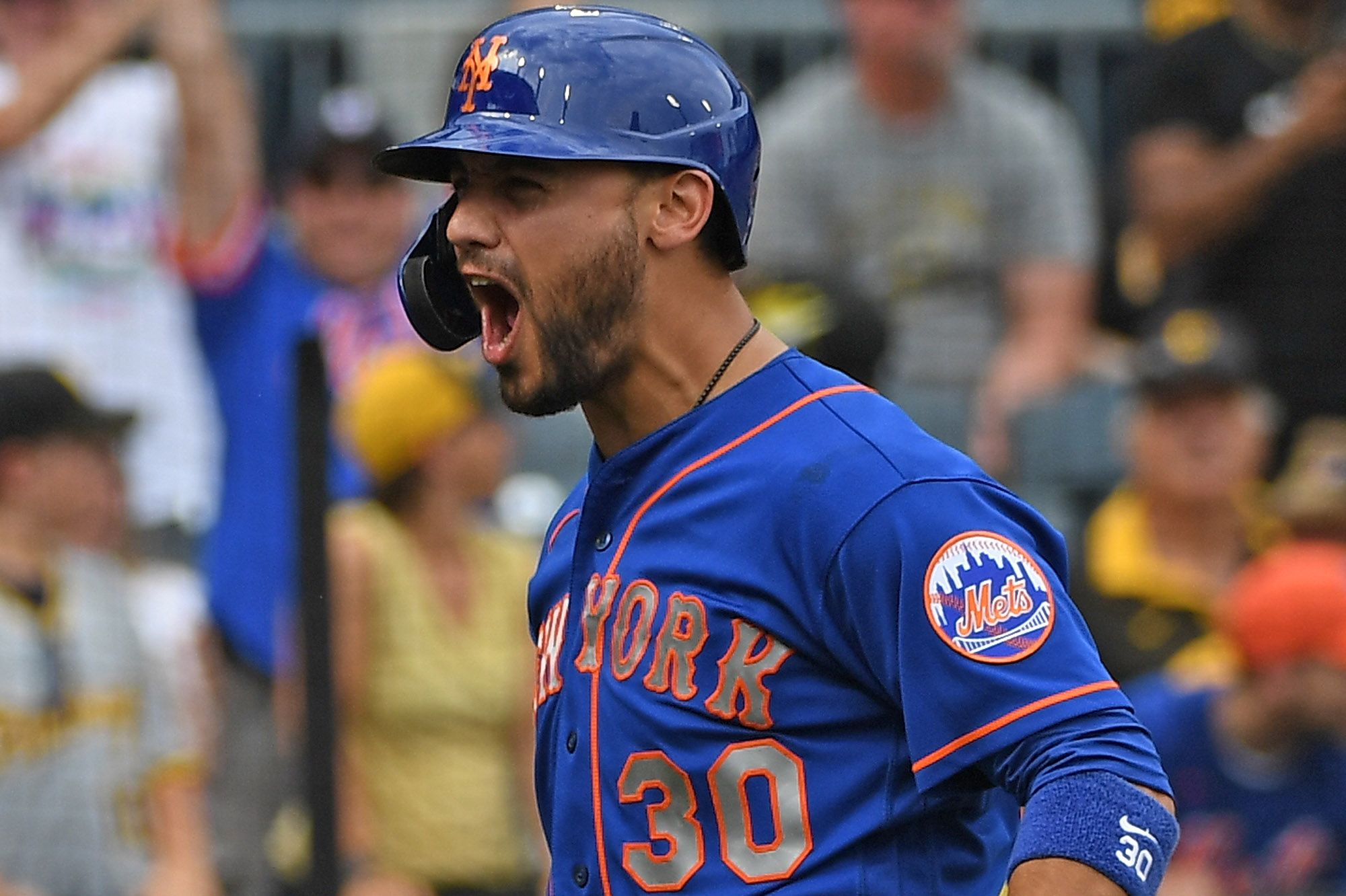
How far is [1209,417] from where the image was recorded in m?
5.77

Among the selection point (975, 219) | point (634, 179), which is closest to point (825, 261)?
point (975, 219)

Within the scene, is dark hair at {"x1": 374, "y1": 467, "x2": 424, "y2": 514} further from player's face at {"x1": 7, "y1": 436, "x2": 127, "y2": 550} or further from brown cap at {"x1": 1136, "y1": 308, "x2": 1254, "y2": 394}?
brown cap at {"x1": 1136, "y1": 308, "x2": 1254, "y2": 394}

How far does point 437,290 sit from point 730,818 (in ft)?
2.32

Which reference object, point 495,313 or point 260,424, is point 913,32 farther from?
point 495,313

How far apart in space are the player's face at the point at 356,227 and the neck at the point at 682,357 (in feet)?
11.4

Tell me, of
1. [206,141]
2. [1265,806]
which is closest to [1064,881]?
[1265,806]

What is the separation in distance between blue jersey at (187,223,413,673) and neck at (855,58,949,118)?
58.7 inches

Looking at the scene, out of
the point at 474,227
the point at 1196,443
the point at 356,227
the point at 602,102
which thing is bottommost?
the point at 1196,443

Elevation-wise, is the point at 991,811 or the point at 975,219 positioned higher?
the point at 991,811

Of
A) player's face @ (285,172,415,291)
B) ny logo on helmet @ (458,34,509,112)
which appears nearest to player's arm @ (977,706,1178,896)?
ny logo on helmet @ (458,34,509,112)

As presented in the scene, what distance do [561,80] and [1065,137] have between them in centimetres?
452

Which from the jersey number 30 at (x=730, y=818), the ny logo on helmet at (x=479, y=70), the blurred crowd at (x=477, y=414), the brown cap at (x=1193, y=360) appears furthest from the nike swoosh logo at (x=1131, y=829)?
the brown cap at (x=1193, y=360)

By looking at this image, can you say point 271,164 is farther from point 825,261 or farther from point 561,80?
point 561,80

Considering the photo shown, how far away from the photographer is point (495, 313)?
2.33 metres
